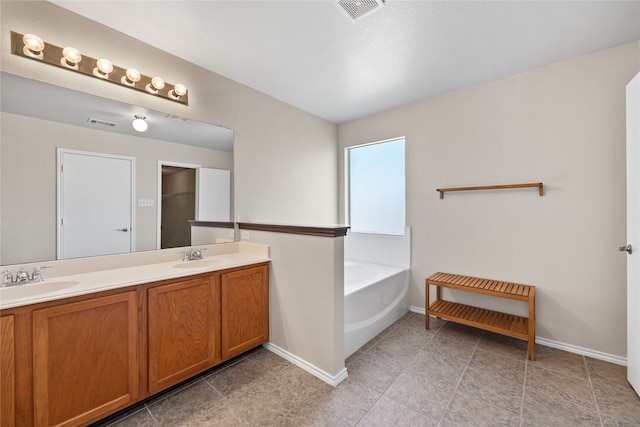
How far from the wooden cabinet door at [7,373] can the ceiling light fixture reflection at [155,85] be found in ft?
5.44

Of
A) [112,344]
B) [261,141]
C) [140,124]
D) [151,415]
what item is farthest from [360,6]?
[151,415]

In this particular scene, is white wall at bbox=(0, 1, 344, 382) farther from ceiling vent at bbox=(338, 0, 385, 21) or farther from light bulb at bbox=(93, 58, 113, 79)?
ceiling vent at bbox=(338, 0, 385, 21)

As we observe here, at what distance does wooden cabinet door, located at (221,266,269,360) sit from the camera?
78.7 inches

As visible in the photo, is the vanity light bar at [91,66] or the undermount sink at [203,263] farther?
the undermount sink at [203,263]

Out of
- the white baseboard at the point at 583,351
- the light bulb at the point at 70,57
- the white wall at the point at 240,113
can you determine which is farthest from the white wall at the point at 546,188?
the light bulb at the point at 70,57

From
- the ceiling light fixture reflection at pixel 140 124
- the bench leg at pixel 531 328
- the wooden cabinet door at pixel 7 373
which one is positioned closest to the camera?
the wooden cabinet door at pixel 7 373

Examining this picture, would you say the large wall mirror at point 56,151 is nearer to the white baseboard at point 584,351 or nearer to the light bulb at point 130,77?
the light bulb at point 130,77

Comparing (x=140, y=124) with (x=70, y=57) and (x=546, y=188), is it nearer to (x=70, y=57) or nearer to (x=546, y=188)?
(x=70, y=57)

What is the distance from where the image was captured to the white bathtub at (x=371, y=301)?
2.19m

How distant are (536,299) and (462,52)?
2.28 m

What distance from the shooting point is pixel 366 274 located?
3.20 meters

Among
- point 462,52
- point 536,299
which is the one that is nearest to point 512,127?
point 462,52

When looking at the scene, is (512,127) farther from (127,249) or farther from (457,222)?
(127,249)

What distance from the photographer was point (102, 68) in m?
1.74
